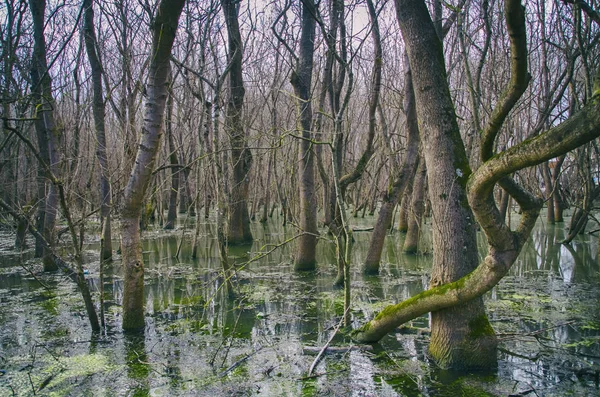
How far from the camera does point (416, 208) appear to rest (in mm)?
10742

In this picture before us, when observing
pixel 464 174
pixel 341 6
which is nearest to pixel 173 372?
pixel 464 174

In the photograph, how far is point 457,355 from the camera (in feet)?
13.3

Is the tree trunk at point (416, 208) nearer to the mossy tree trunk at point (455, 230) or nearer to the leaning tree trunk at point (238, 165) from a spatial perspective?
the leaning tree trunk at point (238, 165)

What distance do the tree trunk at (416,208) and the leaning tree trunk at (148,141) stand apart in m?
6.60

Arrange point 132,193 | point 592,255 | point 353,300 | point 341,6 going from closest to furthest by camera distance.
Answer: point 132,193
point 353,300
point 341,6
point 592,255

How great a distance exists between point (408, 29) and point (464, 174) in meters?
1.37

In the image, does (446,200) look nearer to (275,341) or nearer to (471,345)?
(471,345)

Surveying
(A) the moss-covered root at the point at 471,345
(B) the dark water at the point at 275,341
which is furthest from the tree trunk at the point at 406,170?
(A) the moss-covered root at the point at 471,345

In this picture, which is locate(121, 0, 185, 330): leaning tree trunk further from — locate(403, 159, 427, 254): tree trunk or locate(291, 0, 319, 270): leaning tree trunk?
locate(403, 159, 427, 254): tree trunk

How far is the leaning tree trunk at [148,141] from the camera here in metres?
4.68

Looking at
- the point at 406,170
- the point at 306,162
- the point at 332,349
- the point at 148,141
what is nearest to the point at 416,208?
the point at 406,170

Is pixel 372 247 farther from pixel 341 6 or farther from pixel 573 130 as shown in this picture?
pixel 573 130

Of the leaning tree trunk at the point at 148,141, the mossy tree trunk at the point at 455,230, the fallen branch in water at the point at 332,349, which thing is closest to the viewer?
the mossy tree trunk at the point at 455,230

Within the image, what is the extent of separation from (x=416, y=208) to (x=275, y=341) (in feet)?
21.3
